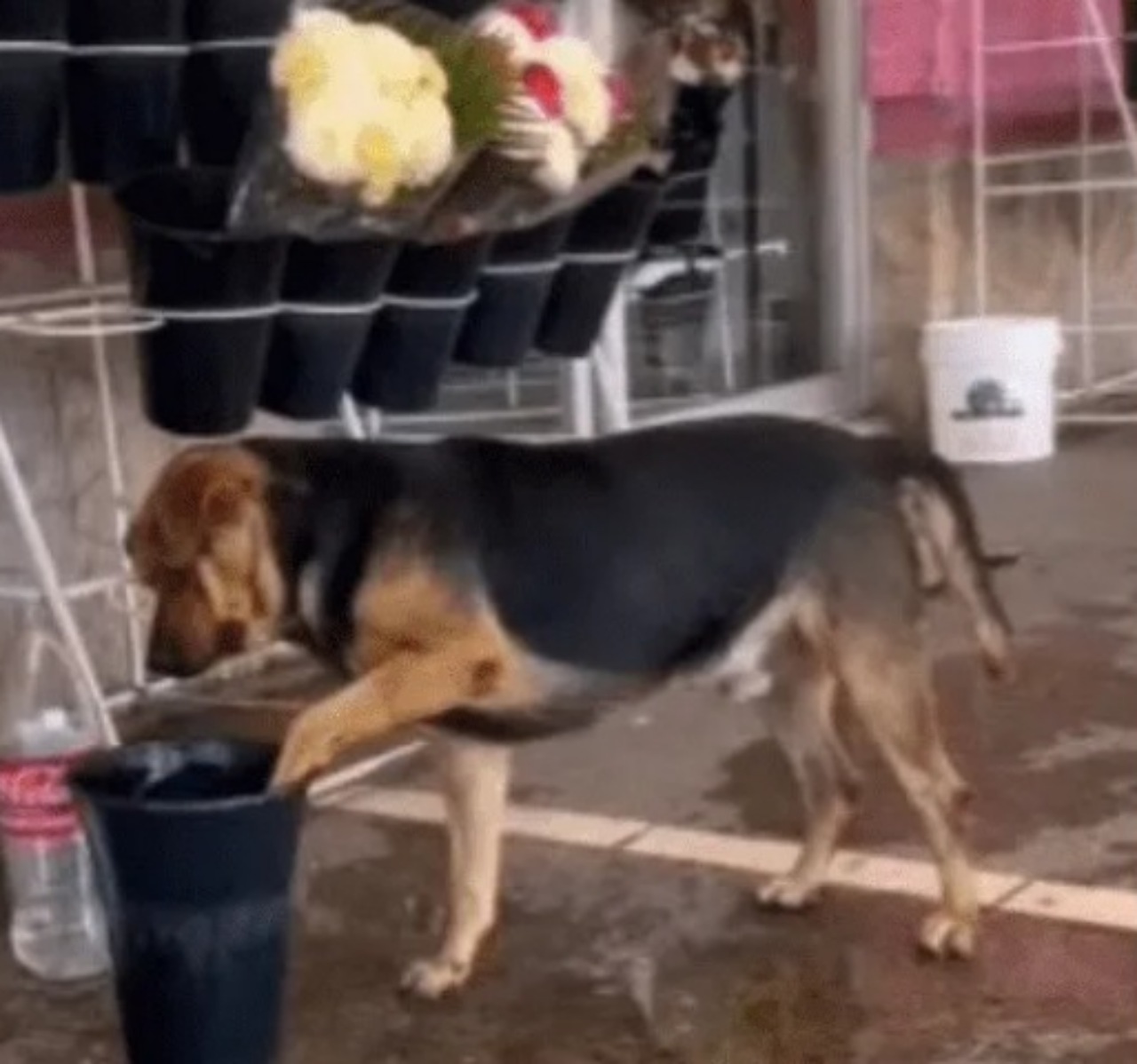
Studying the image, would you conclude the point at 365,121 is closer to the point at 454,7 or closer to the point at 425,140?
the point at 425,140

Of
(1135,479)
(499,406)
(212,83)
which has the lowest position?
(1135,479)

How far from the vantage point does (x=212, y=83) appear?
3281 millimetres

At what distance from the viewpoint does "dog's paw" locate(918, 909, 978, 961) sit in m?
3.02

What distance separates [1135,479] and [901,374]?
2.91 ft

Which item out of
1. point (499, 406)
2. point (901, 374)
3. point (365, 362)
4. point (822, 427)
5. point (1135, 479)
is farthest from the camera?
point (901, 374)

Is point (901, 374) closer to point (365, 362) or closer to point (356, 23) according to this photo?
point (365, 362)

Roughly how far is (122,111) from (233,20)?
19cm

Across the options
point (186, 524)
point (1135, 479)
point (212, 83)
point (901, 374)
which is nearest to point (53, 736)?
point (186, 524)

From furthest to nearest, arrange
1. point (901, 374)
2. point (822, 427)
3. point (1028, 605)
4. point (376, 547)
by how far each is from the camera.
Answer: point (901, 374) < point (1028, 605) < point (822, 427) < point (376, 547)

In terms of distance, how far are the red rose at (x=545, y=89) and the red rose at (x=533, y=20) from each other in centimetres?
8

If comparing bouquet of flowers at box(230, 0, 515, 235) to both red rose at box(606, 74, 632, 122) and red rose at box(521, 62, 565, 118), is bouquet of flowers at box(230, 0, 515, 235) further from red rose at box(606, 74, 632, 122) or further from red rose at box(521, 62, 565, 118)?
red rose at box(606, 74, 632, 122)

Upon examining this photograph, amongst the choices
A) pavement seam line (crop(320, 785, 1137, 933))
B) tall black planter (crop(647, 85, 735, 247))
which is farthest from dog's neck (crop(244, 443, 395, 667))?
tall black planter (crop(647, 85, 735, 247))

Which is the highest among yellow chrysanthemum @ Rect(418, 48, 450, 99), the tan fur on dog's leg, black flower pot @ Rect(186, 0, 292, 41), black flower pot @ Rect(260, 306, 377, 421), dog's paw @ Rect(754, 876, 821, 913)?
black flower pot @ Rect(186, 0, 292, 41)

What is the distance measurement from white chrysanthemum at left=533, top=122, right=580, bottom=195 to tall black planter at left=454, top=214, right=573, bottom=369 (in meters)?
0.25
